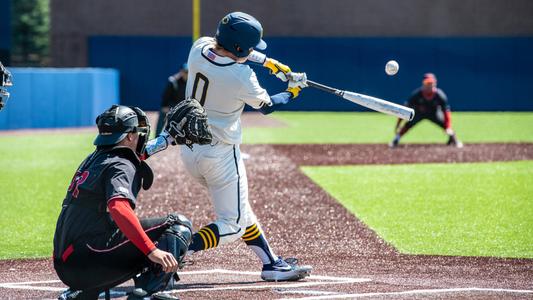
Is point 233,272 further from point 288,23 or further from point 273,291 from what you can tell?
point 288,23

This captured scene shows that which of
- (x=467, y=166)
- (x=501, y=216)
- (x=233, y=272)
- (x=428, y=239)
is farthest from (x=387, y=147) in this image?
(x=233, y=272)

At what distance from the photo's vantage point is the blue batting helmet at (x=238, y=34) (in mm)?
6594

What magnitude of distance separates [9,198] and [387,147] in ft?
29.3

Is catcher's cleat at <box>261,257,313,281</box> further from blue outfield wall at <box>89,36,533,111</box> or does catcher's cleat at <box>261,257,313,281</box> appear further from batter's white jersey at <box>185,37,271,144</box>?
blue outfield wall at <box>89,36,533,111</box>

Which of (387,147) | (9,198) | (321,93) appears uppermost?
(321,93)

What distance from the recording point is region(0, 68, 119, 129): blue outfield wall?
2272 cm

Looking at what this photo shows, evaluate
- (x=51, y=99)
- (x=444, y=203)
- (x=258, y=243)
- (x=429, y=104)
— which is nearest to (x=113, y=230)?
(x=258, y=243)

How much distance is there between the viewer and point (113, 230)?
5539 millimetres

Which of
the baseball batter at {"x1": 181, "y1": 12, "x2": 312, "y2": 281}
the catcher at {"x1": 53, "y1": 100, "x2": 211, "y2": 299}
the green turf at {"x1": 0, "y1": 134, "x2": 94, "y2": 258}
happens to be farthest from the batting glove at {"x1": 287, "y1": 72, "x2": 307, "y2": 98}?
the green turf at {"x1": 0, "y1": 134, "x2": 94, "y2": 258}

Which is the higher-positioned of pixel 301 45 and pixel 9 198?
pixel 301 45


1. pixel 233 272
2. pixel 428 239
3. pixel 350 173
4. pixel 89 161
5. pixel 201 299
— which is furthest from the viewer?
pixel 350 173

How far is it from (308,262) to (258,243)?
1.05 m

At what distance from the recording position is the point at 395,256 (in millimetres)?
8195

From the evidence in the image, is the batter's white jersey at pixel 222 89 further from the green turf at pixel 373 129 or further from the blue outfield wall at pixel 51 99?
the blue outfield wall at pixel 51 99
